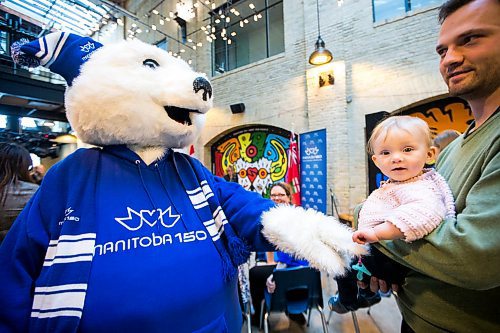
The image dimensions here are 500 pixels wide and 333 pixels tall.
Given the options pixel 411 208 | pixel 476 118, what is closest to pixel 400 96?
pixel 476 118

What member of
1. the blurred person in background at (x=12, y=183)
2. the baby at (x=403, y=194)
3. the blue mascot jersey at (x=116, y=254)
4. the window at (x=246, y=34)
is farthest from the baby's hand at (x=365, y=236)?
the window at (x=246, y=34)

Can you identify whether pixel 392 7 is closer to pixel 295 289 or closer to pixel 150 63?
pixel 295 289

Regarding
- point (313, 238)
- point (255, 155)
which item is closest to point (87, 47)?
point (313, 238)

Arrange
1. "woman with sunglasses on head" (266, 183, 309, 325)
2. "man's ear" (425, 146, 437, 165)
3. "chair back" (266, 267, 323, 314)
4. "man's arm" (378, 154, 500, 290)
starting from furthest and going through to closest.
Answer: "woman with sunglasses on head" (266, 183, 309, 325) < "chair back" (266, 267, 323, 314) < "man's ear" (425, 146, 437, 165) < "man's arm" (378, 154, 500, 290)

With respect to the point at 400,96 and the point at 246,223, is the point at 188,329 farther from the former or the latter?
the point at 400,96

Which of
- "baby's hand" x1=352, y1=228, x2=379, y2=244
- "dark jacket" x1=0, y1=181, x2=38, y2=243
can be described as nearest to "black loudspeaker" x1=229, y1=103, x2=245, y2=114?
"dark jacket" x1=0, y1=181, x2=38, y2=243

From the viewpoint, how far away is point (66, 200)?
795mm

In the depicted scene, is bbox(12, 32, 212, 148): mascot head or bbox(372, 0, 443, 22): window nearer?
bbox(12, 32, 212, 148): mascot head

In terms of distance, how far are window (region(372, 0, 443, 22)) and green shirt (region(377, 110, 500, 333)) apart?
456cm

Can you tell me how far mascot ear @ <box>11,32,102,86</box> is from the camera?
34.8 inches

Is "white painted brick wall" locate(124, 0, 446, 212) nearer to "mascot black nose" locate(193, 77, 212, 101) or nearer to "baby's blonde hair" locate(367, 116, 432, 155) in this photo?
"baby's blonde hair" locate(367, 116, 432, 155)

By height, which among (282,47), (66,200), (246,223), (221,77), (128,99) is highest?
(282,47)

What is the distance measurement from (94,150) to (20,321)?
1.74ft

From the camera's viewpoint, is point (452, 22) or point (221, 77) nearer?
point (452, 22)
